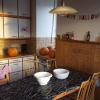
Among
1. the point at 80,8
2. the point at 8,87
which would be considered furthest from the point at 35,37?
the point at 8,87

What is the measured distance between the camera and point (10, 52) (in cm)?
342

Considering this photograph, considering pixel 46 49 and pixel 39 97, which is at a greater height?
pixel 46 49

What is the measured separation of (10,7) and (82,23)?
1.57m

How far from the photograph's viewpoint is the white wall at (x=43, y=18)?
12.0ft

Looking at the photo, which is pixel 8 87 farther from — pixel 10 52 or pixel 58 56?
pixel 10 52

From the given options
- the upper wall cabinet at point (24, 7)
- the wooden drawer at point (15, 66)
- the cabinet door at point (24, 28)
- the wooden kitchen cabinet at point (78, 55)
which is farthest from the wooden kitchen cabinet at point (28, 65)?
the upper wall cabinet at point (24, 7)

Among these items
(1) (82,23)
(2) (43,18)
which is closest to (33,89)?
(1) (82,23)

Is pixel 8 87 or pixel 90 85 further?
pixel 90 85

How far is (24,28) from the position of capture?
368 cm

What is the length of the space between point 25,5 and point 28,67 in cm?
131

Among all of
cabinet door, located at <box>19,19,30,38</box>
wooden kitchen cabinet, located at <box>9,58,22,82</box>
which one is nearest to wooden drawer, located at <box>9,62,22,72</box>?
wooden kitchen cabinet, located at <box>9,58,22,82</box>

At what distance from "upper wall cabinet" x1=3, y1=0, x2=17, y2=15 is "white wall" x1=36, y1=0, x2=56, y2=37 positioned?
1.57ft

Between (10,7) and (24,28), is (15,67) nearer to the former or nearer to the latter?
(24,28)

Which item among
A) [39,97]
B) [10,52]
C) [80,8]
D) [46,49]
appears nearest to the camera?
[39,97]
